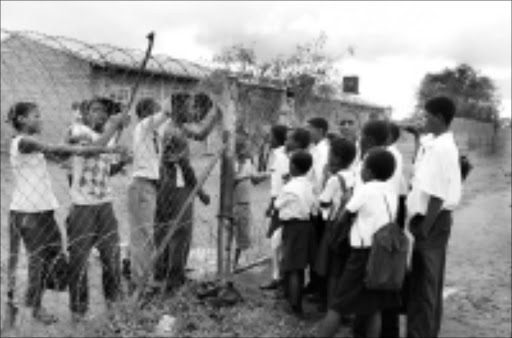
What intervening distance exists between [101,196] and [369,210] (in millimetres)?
1857

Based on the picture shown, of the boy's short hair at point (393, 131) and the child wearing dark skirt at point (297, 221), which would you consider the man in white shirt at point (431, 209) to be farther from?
the child wearing dark skirt at point (297, 221)

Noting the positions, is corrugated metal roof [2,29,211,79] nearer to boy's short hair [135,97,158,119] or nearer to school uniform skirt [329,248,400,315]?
boy's short hair [135,97,158,119]

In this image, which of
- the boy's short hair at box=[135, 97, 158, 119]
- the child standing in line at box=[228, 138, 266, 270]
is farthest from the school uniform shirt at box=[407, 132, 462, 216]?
the child standing in line at box=[228, 138, 266, 270]

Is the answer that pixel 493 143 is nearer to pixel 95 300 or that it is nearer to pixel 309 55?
pixel 309 55

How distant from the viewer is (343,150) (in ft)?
14.3

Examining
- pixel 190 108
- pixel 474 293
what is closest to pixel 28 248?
pixel 190 108

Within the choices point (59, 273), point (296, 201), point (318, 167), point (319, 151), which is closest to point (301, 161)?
point (296, 201)

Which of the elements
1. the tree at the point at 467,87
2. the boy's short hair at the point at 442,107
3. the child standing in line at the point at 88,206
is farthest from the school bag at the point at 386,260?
the tree at the point at 467,87

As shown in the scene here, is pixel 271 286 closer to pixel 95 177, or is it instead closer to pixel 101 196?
pixel 101 196

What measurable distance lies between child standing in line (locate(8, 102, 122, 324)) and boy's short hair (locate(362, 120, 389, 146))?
7.13 feet

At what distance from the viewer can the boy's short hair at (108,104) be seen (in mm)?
4109

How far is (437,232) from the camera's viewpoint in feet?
13.1

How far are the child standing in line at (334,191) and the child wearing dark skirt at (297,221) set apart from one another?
16 centimetres

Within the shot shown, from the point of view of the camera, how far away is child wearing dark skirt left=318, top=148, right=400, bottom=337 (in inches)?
150
